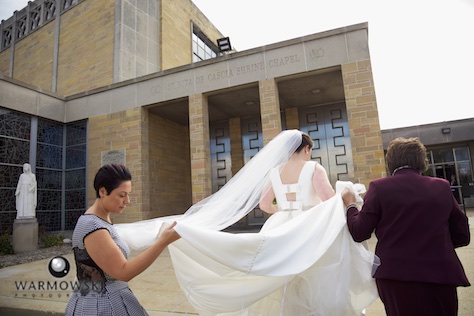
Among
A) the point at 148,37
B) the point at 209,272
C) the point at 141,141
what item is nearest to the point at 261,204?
the point at 209,272

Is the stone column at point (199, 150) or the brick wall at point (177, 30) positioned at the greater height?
the brick wall at point (177, 30)

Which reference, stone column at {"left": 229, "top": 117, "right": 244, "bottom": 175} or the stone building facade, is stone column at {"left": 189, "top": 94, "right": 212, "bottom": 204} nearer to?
the stone building facade

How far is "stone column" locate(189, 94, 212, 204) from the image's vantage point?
8.30 meters

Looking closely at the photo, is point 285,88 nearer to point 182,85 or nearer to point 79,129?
point 182,85

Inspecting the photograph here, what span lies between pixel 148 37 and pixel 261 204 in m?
12.0

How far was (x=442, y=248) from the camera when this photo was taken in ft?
5.19

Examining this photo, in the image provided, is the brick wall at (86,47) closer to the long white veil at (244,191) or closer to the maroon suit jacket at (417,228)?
the long white veil at (244,191)

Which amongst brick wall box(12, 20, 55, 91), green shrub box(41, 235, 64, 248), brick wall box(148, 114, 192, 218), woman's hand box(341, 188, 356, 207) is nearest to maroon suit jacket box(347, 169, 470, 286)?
woman's hand box(341, 188, 356, 207)

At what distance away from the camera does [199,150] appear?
8500 millimetres

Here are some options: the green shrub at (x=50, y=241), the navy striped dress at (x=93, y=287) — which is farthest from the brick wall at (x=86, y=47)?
the navy striped dress at (x=93, y=287)

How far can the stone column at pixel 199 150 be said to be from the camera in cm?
830

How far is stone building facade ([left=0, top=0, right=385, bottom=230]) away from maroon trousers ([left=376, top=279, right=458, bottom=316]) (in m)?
5.63

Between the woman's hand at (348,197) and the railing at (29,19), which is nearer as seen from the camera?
the woman's hand at (348,197)

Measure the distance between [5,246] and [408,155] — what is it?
1013cm
